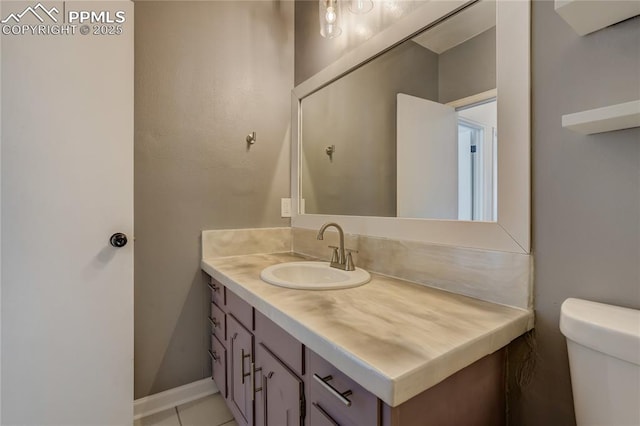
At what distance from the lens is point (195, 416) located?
4.83ft

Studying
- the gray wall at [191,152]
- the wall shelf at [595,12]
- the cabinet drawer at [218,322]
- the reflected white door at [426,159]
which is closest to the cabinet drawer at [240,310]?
the cabinet drawer at [218,322]

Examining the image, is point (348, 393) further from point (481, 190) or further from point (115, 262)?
point (115, 262)

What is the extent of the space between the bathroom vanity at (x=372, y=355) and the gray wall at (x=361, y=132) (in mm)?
465

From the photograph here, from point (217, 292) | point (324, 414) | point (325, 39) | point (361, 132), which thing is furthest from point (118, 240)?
point (325, 39)

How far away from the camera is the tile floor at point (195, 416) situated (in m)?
1.43

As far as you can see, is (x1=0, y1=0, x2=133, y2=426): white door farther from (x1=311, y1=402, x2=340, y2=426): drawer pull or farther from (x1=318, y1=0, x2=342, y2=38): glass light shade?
(x1=311, y1=402, x2=340, y2=426): drawer pull

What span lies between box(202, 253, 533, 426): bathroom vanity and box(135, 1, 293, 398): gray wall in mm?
543

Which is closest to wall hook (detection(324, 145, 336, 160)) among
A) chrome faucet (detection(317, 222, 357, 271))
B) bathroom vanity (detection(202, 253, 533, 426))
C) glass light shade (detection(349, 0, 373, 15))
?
chrome faucet (detection(317, 222, 357, 271))

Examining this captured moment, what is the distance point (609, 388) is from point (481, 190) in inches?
22.2

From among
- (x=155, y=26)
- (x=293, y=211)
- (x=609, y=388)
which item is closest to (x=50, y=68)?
(x=155, y=26)

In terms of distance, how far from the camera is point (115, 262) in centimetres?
126

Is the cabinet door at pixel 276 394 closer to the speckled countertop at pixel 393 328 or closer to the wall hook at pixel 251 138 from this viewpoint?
the speckled countertop at pixel 393 328

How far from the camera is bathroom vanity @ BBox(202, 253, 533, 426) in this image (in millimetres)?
572

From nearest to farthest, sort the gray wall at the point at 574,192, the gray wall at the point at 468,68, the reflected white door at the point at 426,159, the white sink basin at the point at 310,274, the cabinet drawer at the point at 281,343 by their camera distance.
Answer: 1. the gray wall at the point at 574,192
2. the cabinet drawer at the point at 281,343
3. the gray wall at the point at 468,68
4. the reflected white door at the point at 426,159
5. the white sink basin at the point at 310,274
